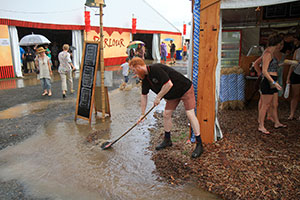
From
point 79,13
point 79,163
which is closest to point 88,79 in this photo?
point 79,163

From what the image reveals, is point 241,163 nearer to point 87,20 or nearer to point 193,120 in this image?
point 193,120

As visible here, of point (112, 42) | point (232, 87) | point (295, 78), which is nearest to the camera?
point (295, 78)

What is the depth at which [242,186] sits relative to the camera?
9.71 ft

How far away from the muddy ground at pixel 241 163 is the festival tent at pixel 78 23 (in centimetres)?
1076

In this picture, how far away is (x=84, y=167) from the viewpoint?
12.1 ft

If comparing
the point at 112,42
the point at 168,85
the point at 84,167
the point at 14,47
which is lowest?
the point at 84,167

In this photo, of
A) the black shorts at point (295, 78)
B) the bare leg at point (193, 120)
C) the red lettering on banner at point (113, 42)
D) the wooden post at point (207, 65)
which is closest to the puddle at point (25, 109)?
the bare leg at point (193, 120)

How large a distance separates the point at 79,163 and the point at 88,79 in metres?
2.46

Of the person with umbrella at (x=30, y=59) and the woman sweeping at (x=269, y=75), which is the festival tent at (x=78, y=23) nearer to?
the person with umbrella at (x=30, y=59)

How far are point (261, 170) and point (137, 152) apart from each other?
1966 millimetres

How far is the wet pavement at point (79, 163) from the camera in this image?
9.98ft

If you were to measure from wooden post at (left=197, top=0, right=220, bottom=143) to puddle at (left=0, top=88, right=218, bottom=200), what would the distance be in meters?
1.12

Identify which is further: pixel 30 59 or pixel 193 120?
pixel 30 59

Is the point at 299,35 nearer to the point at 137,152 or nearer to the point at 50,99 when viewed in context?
the point at 137,152
